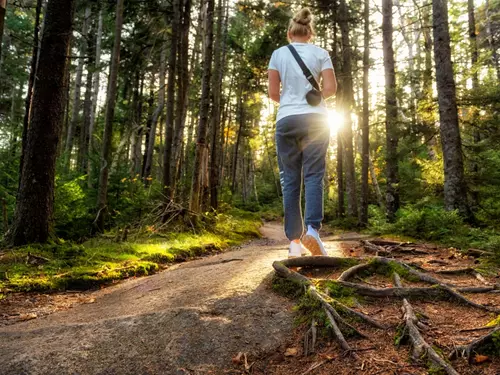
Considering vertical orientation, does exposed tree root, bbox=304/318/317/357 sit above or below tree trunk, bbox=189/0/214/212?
below

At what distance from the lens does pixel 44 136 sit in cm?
596

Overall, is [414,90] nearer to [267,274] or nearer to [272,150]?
[267,274]

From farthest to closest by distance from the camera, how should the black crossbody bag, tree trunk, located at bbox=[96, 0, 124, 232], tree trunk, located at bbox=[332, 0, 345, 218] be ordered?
tree trunk, located at bbox=[332, 0, 345, 218]
tree trunk, located at bbox=[96, 0, 124, 232]
the black crossbody bag

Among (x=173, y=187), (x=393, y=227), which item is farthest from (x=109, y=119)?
(x=393, y=227)

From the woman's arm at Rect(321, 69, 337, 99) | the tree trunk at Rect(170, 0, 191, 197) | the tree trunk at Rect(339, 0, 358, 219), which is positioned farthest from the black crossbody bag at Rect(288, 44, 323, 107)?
the tree trunk at Rect(339, 0, 358, 219)

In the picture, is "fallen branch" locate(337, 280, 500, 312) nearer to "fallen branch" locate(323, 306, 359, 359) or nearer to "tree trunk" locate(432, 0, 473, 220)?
"fallen branch" locate(323, 306, 359, 359)

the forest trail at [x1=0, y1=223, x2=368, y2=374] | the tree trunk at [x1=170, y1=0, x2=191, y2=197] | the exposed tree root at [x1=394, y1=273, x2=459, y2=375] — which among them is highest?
the tree trunk at [x1=170, y1=0, x2=191, y2=197]

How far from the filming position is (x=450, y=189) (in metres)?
7.98

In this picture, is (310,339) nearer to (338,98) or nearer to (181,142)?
(181,142)

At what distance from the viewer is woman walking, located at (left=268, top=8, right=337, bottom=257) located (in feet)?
12.9

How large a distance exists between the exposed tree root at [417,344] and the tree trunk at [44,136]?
5.68m

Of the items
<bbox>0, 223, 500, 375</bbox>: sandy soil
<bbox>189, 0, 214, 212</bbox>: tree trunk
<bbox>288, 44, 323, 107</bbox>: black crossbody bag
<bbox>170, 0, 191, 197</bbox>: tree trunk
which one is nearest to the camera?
<bbox>0, 223, 500, 375</bbox>: sandy soil

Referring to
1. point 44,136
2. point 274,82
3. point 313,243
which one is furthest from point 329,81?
point 44,136

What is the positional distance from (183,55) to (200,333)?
10419 mm
